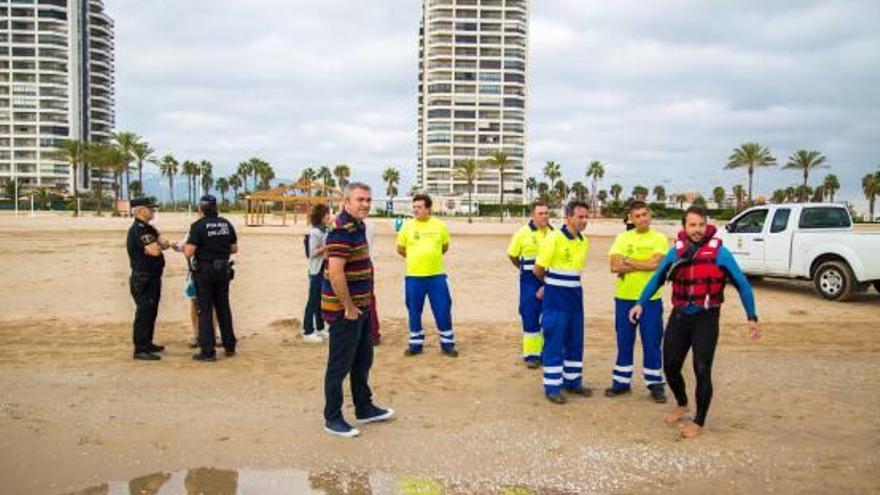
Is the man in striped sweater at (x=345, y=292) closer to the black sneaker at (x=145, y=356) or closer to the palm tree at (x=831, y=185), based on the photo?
the black sneaker at (x=145, y=356)

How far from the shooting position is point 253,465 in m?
4.26

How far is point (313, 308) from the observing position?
26.7 feet

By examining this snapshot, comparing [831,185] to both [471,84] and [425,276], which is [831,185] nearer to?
[471,84]

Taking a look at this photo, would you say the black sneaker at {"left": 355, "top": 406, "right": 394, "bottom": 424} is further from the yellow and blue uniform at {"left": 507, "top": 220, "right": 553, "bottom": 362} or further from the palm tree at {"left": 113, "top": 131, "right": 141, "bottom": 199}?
the palm tree at {"left": 113, "top": 131, "right": 141, "bottom": 199}

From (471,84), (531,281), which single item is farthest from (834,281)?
(471,84)

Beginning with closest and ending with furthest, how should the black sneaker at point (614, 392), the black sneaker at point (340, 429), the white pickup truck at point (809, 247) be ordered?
the black sneaker at point (340, 429) < the black sneaker at point (614, 392) < the white pickup truck at point (809, 247)

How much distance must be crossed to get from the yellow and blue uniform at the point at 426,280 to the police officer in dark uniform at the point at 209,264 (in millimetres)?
2025

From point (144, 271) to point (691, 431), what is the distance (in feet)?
18.6

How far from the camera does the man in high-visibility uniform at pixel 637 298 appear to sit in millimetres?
5703

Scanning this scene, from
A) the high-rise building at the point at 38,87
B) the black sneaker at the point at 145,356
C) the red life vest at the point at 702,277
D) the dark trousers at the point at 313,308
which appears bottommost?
the black sneaker at the point at 145,356

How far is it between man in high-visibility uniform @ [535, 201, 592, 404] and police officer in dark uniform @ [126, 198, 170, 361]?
13.9 feet

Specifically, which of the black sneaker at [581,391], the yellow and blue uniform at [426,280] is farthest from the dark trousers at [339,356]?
the yellow and blue uniform at [426,280]

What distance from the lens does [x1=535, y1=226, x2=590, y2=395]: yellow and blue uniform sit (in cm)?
561

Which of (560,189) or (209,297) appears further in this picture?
(560,189)
